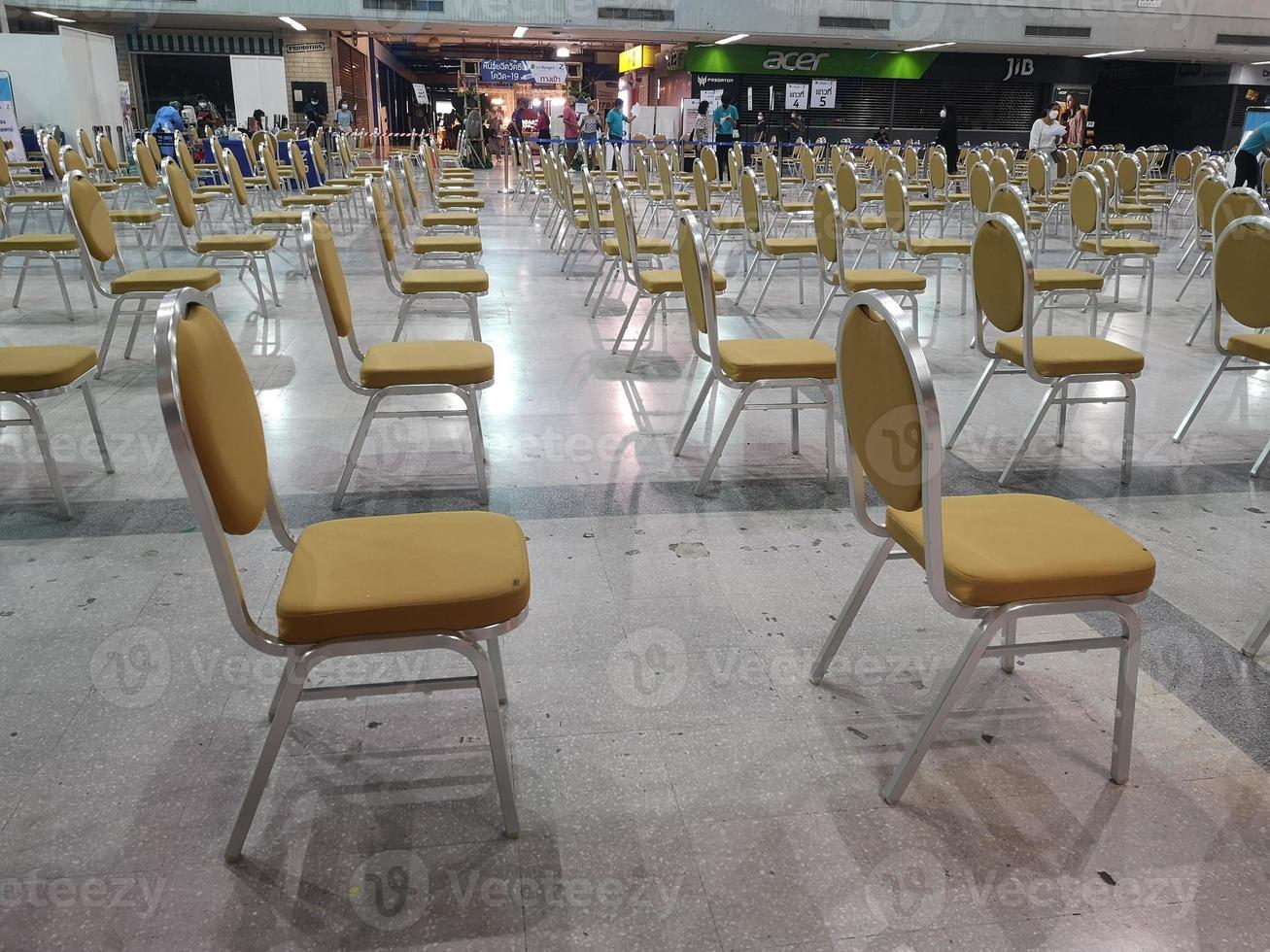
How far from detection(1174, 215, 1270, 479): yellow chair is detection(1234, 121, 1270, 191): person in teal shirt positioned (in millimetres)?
6133

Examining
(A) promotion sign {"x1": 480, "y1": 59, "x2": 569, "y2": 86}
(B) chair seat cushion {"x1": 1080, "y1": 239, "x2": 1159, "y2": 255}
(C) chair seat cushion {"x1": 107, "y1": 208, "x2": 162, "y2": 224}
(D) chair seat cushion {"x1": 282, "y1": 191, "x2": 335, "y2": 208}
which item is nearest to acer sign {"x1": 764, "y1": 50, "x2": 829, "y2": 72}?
(A) promotion sign {"x1": 480, "y1": 59, "x2": 569, "y2": 86}

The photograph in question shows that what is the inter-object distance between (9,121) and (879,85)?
18619 mm

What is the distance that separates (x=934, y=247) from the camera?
5.51m

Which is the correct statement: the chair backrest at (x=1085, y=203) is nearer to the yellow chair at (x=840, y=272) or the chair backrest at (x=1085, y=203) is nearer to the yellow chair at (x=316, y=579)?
the yellow chair at (x=840, y=272)

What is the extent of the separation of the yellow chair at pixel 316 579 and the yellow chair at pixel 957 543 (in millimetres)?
682

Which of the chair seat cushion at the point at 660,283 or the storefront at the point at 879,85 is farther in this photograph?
the storefront at the point at 879,85

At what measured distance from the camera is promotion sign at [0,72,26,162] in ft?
39.4

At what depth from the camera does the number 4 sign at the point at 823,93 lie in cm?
2194

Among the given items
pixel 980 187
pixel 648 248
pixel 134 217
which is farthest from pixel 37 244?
pixel 980 187

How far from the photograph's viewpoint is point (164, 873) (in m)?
1.57

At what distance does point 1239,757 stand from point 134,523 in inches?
119

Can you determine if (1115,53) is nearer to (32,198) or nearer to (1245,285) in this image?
(1245,285)

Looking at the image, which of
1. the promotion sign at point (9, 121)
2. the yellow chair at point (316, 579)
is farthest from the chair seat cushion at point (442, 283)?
the promotion sign at point (9, 121)

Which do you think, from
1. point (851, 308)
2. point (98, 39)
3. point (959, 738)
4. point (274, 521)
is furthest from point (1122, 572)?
point (98, 39)
